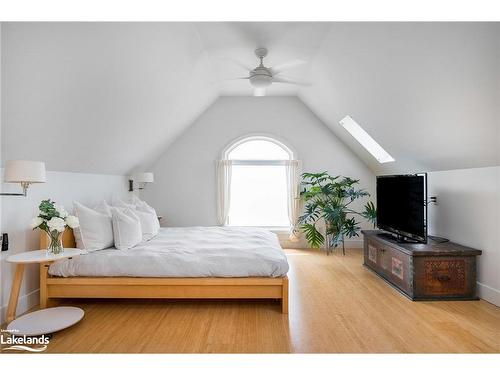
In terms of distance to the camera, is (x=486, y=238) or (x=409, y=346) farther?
(x=486, y=238)

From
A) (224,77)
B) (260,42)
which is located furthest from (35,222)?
(224,77)

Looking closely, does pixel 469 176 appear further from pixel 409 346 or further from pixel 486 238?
pixel 409 346

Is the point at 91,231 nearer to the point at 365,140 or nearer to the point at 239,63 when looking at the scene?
the point at 239,63

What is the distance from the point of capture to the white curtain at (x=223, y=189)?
534 cm

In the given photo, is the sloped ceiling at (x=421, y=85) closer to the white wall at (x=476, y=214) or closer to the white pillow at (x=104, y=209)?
the white wall at (x=476, y=214)

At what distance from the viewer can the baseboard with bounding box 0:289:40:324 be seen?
7.76ft

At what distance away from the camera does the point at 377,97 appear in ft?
10.6

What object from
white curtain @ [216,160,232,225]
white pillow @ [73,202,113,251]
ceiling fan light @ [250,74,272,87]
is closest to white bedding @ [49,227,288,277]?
white pillow @ [73,202,113,251]

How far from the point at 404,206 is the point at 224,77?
305 centimetres

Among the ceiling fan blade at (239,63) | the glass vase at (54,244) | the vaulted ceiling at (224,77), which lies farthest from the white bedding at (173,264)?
the ceiling fan blade at (239,63)

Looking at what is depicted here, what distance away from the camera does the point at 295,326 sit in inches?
91.2

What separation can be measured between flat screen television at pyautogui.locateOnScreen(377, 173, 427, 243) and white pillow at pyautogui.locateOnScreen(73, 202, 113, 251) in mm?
3296
